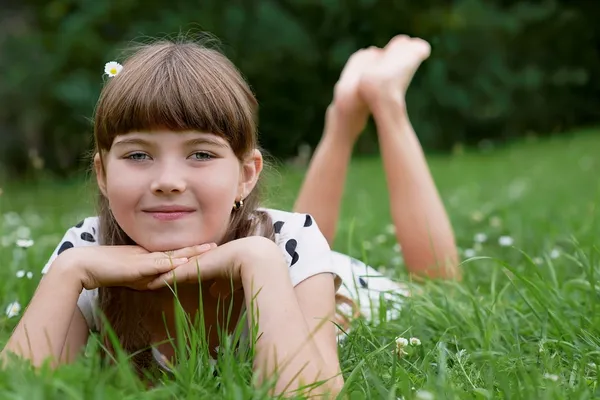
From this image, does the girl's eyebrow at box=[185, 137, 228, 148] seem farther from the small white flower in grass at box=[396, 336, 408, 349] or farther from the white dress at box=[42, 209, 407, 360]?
the small white flower in grass at box=[396, 336, 408, 349]

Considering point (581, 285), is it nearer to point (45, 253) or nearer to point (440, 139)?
point (45, 253)

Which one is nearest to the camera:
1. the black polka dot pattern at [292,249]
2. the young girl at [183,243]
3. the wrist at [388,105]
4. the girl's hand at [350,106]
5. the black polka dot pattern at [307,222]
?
the young girl at [183,243]

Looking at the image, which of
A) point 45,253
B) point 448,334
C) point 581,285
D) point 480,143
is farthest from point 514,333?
point 480,143

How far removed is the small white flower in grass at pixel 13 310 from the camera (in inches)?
82.3

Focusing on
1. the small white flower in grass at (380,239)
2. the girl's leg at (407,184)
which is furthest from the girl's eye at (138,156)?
the small white flower in grass at (380,239)

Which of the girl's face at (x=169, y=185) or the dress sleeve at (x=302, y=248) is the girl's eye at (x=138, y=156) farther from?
the dress sleeve at (x=302, y=248)

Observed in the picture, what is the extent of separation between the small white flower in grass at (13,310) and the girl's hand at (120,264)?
47cm

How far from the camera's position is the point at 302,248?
186cm

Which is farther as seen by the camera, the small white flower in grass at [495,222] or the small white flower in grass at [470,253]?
the small white flower in grass at [495,222]

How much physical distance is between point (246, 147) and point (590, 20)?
12.4 metres

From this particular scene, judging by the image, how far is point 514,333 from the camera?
190cm

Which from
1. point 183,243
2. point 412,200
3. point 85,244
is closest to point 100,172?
point 85,244

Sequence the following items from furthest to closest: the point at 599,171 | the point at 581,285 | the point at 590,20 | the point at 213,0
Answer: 1. the point at 590,20
2. the point at 213,0
3. the point at 599,171
4. the point at 581,285

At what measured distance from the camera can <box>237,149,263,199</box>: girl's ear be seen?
1914 mm
